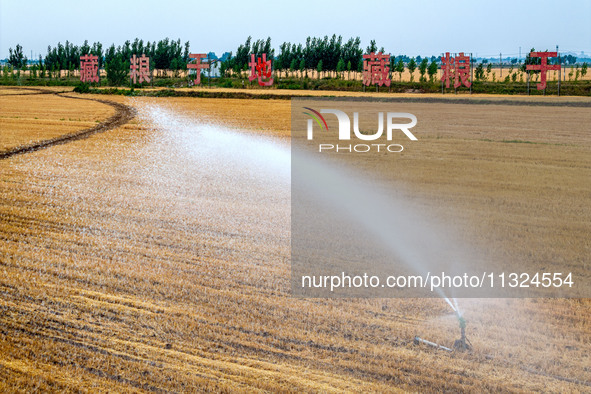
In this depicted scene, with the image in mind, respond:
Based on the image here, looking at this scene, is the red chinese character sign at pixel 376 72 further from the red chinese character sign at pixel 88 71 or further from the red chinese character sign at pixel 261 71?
the red chinese character sign at pixel 88 71

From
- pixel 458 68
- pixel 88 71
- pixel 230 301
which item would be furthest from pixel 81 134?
pixel 88 71

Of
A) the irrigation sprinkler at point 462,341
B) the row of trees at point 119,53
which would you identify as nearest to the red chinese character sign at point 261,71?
the row of trees at point 119,53

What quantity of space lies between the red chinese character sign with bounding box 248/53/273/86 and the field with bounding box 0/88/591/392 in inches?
Answer: 2311

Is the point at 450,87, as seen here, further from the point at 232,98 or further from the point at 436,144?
the point at 436,144

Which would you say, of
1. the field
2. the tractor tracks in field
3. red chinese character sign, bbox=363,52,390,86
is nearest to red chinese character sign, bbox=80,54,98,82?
red chinese character sign, bbox=363,52,390,86

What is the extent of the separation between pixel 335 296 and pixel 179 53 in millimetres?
95419

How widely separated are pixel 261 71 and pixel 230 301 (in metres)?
76.5

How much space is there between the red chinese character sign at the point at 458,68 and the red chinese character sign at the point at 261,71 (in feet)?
75.0

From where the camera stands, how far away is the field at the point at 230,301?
5.39 m

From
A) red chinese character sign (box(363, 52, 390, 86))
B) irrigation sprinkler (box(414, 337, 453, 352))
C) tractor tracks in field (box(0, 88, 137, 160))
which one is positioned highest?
red chinese character sign (box(363, 52, 390, 86))

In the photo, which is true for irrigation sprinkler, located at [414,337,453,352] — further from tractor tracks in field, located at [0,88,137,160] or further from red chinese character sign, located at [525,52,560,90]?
red chinese character sign, located at [525,52,560,90]

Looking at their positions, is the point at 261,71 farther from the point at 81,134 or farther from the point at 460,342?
the point at 460,342

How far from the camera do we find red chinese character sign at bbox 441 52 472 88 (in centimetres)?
5525

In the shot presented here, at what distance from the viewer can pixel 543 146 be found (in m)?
21.5
